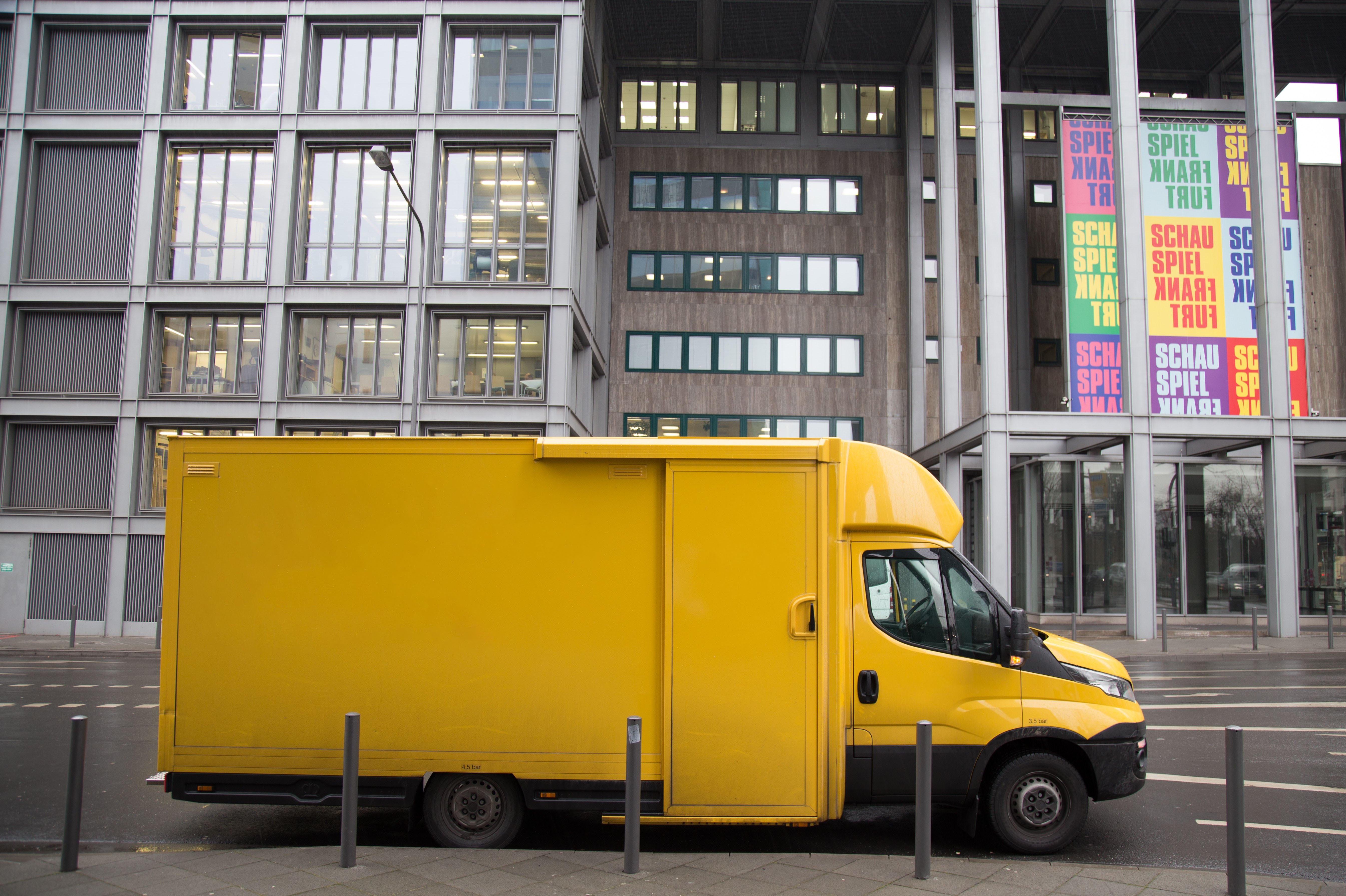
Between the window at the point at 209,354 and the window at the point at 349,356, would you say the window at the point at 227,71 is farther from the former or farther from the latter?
the window at the point at 349,356

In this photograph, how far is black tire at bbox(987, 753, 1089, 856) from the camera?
5.88 meters

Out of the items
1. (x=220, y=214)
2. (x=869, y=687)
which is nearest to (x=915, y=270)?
(x=220, y=214)

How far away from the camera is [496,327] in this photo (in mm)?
23219

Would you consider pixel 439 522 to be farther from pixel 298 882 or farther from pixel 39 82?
pixel 39 82

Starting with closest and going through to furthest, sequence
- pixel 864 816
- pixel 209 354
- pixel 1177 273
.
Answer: pixel 864 816 → pixel 1177 273 → pixel 209 354

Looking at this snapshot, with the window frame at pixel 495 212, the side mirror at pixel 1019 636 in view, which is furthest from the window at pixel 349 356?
the side mirror at pixel 1019 636

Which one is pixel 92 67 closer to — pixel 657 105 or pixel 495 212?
pixel 495 212

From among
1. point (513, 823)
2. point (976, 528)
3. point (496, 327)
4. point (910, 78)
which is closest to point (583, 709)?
point (513, 823)

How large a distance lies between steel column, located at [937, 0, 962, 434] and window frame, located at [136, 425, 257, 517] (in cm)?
2030

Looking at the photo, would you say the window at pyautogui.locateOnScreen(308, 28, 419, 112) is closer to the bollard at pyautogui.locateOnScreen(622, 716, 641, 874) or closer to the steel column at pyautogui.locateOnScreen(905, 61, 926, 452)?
the steel column at pyautogui.locateOnScreen(905, 61, 926, 452)

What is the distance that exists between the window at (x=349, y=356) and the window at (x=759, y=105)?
1572 centimetres

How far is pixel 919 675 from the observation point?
587cm

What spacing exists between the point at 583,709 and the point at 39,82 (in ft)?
90.8

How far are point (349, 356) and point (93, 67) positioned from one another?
1124 centimetres
